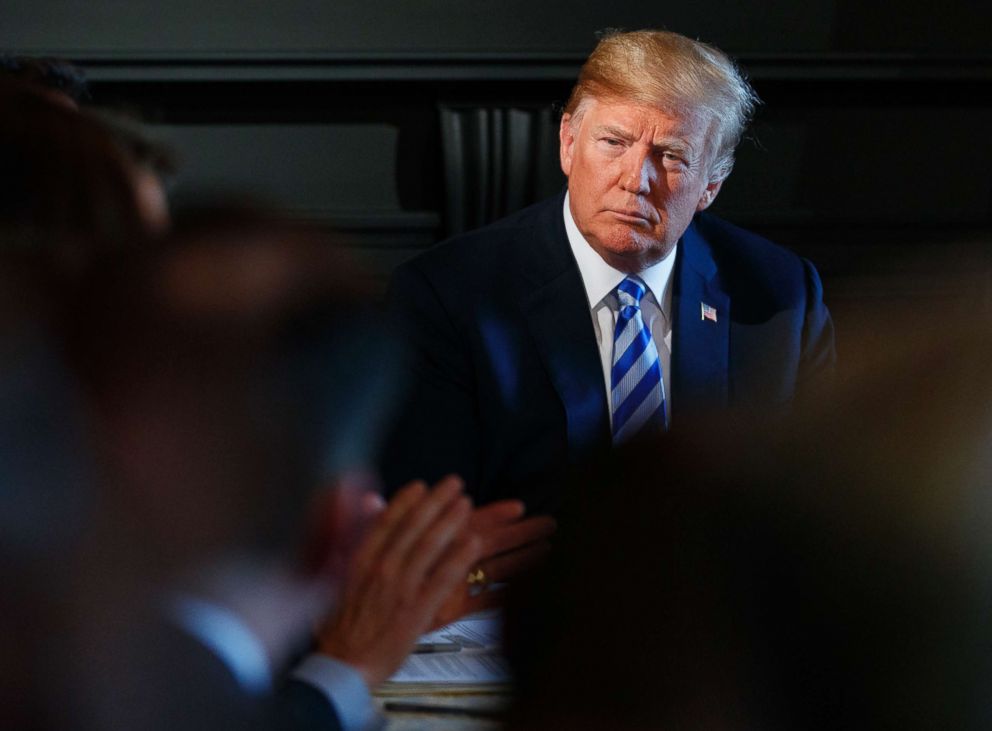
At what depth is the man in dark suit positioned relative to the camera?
1745 millimetres

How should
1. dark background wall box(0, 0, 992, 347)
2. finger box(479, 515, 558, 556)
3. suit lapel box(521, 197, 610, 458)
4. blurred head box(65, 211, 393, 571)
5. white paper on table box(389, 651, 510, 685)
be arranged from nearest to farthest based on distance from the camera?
1. blurred head box(65, 211, 393, 571)
2. finger box(479, 515, 558, 556)
3. white paper on table box(389, 651, 510, 685)
4. suit lapel box(521, 197, 610, 458)
5. dark background wall box(0, 0, 992, 347)

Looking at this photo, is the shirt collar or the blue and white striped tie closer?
the blue and white striped tie

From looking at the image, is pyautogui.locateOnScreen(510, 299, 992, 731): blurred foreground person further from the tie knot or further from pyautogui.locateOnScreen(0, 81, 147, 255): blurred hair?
the tie knot

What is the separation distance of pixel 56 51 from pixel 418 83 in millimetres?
750

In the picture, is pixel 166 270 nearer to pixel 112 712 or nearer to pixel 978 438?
pixel 112 712

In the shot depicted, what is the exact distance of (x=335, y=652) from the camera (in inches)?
30.2

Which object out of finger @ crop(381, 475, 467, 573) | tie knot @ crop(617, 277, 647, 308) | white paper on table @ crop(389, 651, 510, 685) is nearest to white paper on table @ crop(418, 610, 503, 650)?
white paper on table @ crop(389, 651, 510, 685)

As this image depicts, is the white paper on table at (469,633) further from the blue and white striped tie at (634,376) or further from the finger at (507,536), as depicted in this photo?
the blue and white striped tie at (634,376)

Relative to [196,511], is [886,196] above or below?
below

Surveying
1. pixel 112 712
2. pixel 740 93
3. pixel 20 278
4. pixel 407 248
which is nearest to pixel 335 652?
pixel 112 712

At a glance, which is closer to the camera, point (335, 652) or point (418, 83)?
point (335, 652)

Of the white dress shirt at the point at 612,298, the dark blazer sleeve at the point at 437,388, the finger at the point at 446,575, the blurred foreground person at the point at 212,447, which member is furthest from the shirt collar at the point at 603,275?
the blurred foreground person at the point at 212,447

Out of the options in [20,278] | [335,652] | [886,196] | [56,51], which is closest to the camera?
[20,278]

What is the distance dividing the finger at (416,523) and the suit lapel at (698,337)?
0.81 m
